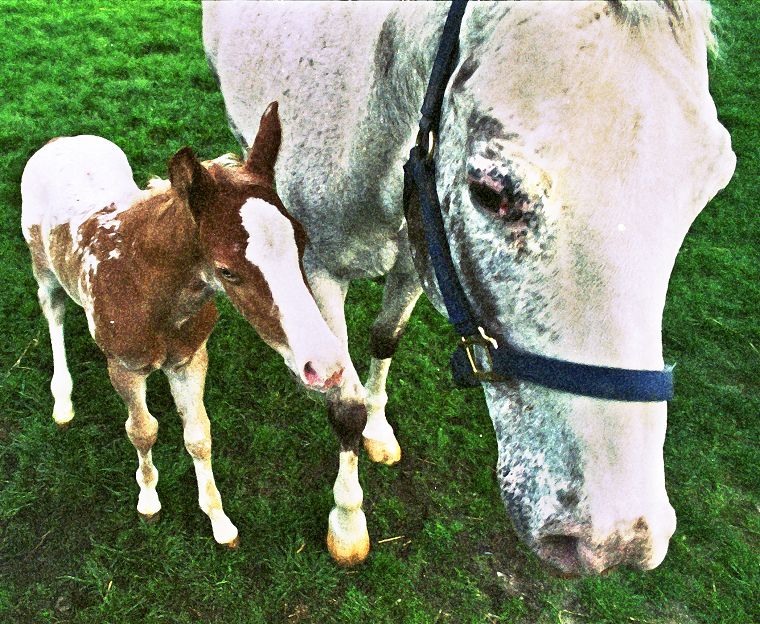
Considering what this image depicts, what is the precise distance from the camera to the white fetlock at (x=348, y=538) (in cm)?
278

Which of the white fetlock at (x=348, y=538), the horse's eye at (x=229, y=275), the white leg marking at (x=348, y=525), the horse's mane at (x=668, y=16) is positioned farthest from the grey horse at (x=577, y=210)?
the white fetlock at (x=348, y=538)

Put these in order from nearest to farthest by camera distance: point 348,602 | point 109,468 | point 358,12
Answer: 1. point 358,12
2. point 348,602
3. point 109,468

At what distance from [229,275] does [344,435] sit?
1028 mm

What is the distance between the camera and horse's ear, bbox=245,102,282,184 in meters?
1.95

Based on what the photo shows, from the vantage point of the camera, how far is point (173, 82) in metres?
6.01

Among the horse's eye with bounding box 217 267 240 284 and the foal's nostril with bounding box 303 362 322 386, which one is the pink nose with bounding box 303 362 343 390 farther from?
the horse's eye with bounding box 217 267 240 284

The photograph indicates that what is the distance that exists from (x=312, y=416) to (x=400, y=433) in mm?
502

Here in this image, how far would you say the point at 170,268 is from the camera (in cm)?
203

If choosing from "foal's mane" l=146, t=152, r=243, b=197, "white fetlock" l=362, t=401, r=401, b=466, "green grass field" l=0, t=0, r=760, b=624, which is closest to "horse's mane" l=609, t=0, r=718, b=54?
"foal's mane" l=146, t=152, r=243, b=197

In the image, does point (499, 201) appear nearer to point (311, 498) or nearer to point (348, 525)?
point (348, 525)

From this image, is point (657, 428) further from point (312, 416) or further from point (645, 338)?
point (312, 416)

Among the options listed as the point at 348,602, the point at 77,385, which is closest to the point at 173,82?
the point at 77,385

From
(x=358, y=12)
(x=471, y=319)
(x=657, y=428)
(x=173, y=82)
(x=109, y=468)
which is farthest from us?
(x=173, y=82)

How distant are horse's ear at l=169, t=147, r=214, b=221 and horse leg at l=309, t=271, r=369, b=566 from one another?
2.26ft
